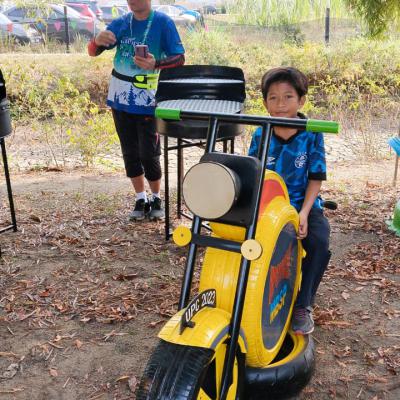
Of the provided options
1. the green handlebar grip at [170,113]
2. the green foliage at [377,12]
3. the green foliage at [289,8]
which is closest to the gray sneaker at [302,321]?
the green handlebar grip at [170,113]

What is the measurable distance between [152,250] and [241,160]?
209 centimetres

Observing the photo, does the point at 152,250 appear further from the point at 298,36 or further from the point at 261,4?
the point at 298,36

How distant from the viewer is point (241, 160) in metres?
1.69

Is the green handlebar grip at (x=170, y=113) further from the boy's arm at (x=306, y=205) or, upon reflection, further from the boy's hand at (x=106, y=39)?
the boy's hand at (x=106, y=39)

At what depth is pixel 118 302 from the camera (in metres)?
2.99

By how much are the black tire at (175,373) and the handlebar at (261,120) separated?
77 centimetres

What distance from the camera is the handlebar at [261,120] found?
1715 mm

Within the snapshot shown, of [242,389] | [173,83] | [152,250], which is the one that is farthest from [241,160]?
[152,250]

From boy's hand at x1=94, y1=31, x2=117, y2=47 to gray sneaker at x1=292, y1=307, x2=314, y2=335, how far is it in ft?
7.65

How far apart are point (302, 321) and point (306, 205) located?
531 millimetres

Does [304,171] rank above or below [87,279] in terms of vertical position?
above

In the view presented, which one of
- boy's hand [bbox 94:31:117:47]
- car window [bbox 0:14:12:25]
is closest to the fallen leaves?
boy's hand [bbox 94:31:117:47]

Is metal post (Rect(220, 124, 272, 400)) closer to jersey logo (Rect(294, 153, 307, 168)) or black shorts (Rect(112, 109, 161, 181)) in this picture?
jersey logo (Rect(294, 153, 307, 168))

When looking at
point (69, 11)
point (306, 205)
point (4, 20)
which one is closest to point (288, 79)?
point (306, 205)
